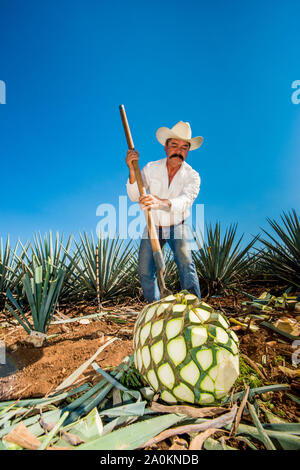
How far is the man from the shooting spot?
2781 millimetres

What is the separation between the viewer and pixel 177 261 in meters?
2.85

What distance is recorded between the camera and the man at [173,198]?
278 cm

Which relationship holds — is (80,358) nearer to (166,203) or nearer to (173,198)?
(166,203)

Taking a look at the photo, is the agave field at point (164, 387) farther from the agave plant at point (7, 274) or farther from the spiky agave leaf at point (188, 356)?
the agave plant at point (7, 274)

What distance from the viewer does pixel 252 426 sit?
2.62 feet

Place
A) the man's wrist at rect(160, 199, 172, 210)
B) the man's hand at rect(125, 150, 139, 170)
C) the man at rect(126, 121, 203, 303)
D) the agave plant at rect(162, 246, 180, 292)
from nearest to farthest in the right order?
the man's hand at rect(125, 150, 139, 170) < the man's wrist at rect(160, 199, 172, 210) < the man at rect(126, 121, 203, 303) < the agave plant at rect(162, 246, 180, 292)

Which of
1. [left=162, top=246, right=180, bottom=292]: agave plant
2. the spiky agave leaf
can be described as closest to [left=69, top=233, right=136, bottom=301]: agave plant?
[left=162, top=246, right=180, bottom=292]: agave plant

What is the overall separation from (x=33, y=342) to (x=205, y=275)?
9.41ft

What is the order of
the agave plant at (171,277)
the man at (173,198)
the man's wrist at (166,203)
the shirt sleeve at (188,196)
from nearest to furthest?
the man's wrist at (166,203)
the shirt sleeve at (188,196)
the man at (173,198)
the agave plant at (171,277)

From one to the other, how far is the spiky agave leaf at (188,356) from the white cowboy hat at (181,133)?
2.53m

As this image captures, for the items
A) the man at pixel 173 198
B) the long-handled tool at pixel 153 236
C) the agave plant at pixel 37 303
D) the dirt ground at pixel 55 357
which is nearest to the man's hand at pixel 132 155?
the long-handled tool at pixel 153 236

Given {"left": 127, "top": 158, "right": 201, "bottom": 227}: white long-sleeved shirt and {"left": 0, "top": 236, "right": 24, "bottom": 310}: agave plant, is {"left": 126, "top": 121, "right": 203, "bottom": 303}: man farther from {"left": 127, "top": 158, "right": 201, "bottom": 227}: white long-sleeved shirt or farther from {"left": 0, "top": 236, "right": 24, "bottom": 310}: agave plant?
{"left": 0, "top": 236, "right": 24, "bottom": 310}: agave plant

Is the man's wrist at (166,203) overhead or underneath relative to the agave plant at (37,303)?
overhead
